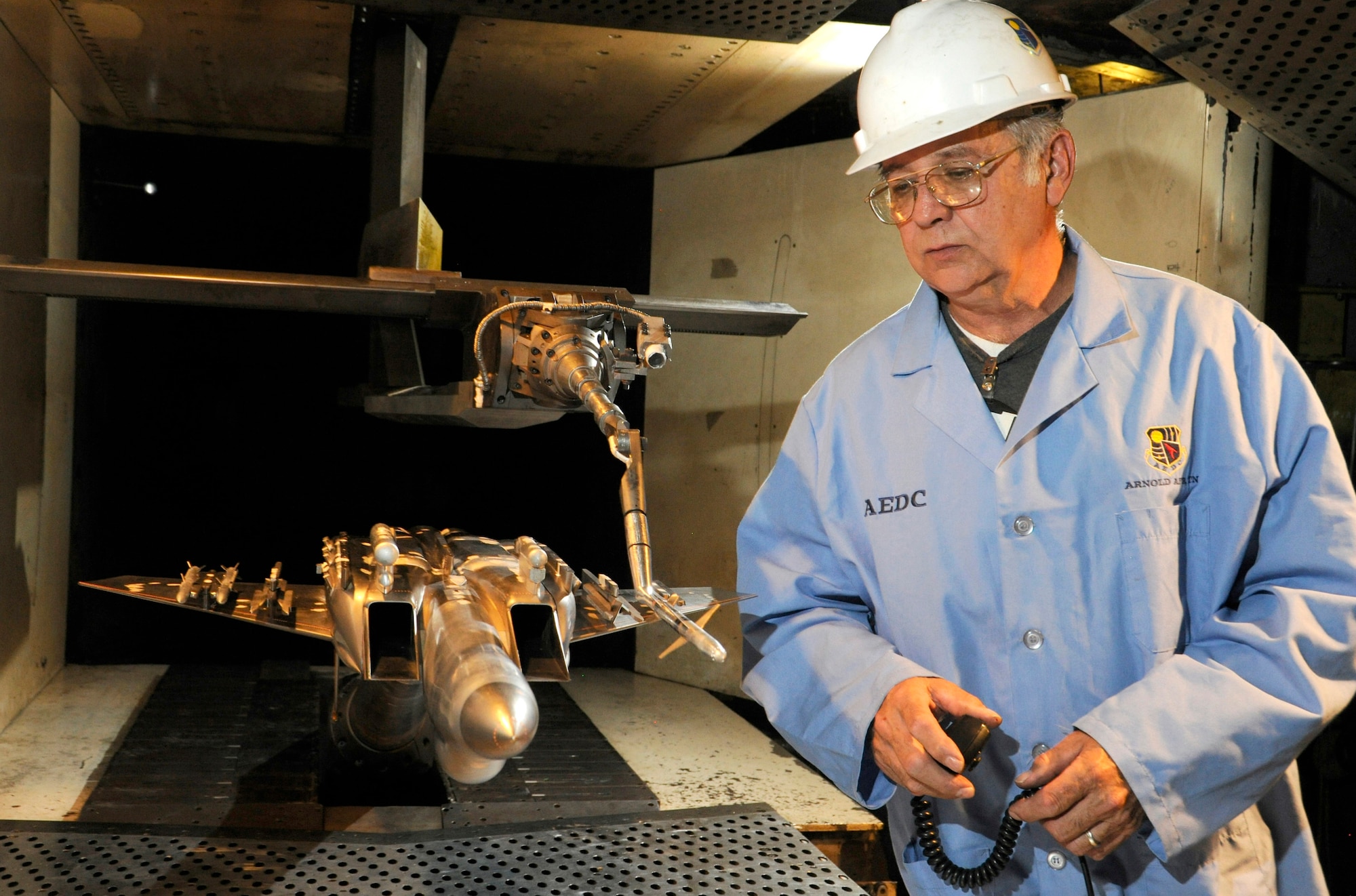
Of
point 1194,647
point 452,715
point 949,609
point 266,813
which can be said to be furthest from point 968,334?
point 266,813

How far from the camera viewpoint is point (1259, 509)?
1102mm

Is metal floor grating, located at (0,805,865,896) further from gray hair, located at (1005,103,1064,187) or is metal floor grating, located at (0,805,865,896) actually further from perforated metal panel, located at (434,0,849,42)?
perforated metal panel, located at (434,0,849,42)

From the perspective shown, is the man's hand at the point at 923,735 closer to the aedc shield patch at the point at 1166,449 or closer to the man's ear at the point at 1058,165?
the aedc shield patch at the point at 1166,449

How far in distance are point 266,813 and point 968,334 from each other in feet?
4.49

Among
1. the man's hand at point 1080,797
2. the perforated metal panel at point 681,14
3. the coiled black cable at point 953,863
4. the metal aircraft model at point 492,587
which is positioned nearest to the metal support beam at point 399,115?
the perforated metal panel at point 681,14

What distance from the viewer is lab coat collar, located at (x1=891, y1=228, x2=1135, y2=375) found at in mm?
1189

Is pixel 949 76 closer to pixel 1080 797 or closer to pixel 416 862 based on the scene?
pixel 1080 797

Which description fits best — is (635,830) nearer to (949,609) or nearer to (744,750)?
(949,609)

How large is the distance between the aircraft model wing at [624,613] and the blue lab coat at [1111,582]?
6.0 inches

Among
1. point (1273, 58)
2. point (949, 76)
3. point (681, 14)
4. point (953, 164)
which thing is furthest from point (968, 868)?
point (681, 14)

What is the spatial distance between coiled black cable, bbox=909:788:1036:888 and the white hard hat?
73 cm

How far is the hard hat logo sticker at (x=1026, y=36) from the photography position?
124 centimetres

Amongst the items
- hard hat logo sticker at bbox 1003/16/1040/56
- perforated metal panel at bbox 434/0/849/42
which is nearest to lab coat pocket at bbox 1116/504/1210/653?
hard hat logo sticker at bbox 1003/16/1040/56

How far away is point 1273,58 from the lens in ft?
5.70
